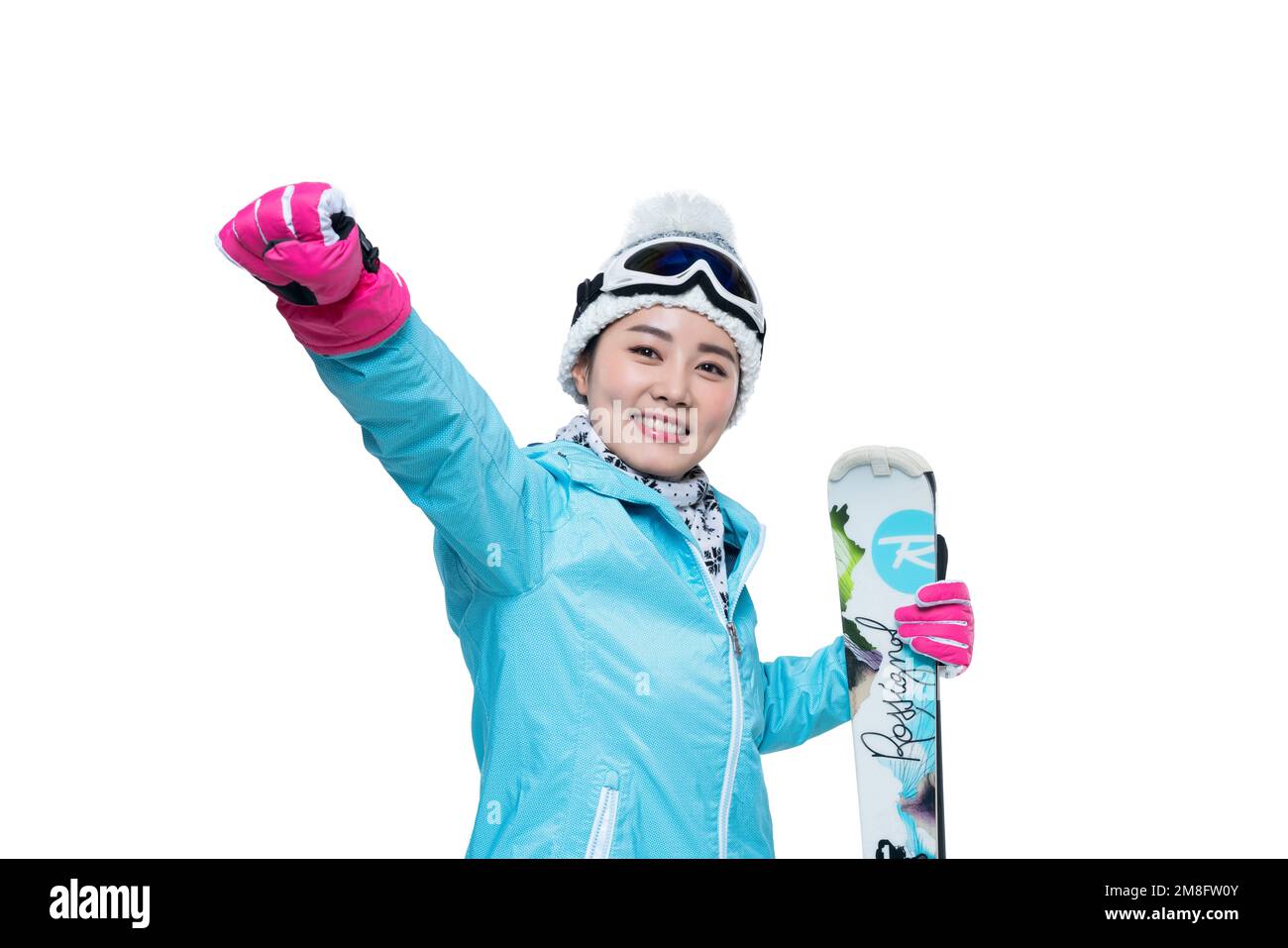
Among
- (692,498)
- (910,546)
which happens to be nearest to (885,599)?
→ (910,546)

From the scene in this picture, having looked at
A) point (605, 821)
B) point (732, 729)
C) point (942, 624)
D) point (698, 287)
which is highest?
point (698, 287)

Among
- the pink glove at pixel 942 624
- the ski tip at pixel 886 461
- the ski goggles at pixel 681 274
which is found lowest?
the pink glove at pixel 942 624

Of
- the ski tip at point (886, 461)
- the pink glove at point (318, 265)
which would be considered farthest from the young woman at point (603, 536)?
the ski tip at point (886, 461)

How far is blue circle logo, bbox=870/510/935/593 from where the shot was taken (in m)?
2.75

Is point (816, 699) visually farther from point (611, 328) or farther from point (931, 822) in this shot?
point (611, 328)

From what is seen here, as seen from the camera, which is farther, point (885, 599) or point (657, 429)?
point (885, 599)

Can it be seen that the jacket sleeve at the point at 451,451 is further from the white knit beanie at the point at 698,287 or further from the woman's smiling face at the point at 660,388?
the white knit beanie at the point at 698,287

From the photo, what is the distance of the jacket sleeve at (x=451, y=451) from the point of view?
2006 mm

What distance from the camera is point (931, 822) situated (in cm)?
259

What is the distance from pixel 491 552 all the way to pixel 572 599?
0.19 m

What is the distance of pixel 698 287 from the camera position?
2.61 meters

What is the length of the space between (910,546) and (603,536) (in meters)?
0.78
